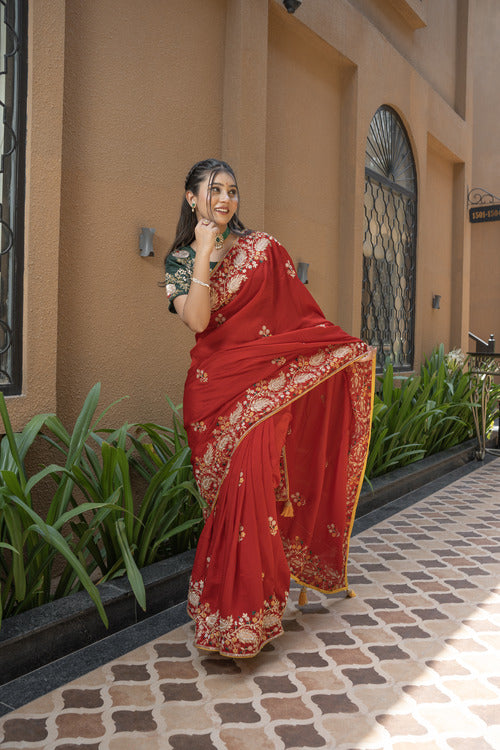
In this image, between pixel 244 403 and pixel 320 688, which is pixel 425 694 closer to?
pixel 320 688

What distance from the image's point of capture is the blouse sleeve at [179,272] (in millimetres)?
2367

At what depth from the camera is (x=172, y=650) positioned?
2.39m

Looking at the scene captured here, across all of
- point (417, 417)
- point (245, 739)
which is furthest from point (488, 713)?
point (417, 417)

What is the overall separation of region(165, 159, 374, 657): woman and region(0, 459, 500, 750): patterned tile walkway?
6.4 inches

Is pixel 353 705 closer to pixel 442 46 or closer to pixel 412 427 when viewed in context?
pixel 412 427

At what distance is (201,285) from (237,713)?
1303mm

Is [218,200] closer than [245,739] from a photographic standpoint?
No

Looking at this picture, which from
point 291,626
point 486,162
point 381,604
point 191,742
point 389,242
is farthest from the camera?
point 486,162

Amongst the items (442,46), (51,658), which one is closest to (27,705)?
(51,658)

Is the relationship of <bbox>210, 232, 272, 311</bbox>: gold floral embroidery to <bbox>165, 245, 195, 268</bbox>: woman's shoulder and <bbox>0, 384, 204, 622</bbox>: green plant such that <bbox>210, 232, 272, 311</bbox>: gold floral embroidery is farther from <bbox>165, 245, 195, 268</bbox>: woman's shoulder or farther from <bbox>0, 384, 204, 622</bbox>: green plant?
<bbox>0, 384, 204, 622</bbox>: green plant

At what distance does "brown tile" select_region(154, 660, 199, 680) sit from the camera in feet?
7.23

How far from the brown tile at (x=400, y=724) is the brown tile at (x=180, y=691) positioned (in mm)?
550

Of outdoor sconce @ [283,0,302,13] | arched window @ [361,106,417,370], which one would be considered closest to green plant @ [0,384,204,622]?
outdoor sconce @ [283,0,302,13]

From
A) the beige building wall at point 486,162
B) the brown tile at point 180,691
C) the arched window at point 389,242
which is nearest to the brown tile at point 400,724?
the brown tile at point 180,691
